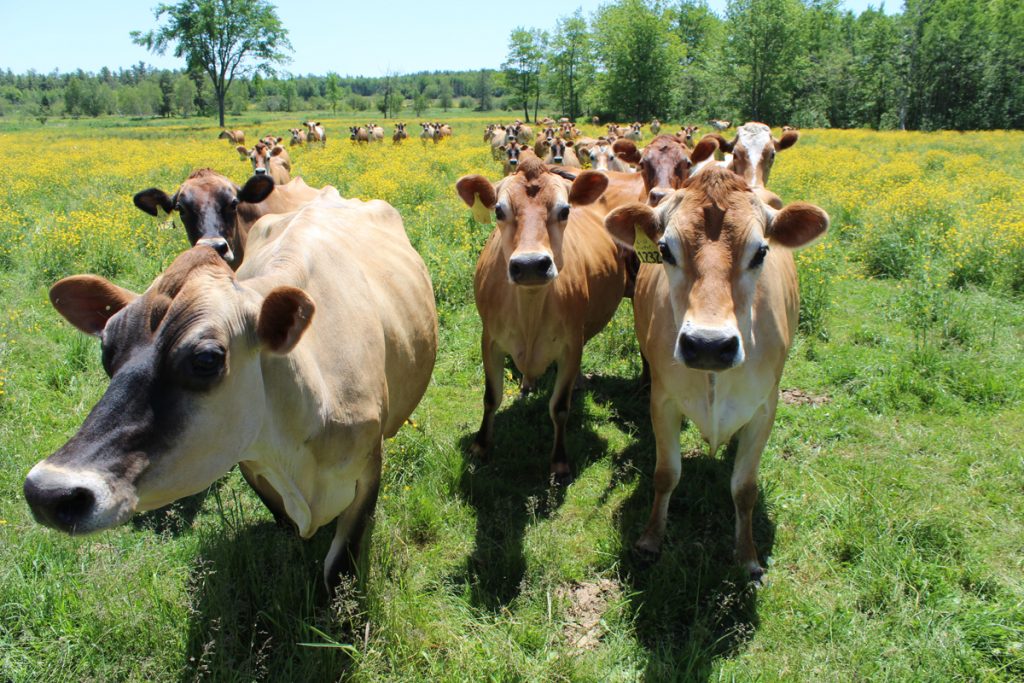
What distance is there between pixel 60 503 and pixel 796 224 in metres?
3.07

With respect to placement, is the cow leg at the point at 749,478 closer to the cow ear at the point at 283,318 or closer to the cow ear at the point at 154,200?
the cow ear at the point at 283,318

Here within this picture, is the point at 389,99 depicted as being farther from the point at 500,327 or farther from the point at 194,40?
the point at 500,327

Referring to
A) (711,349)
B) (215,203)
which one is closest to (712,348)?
(711,349)

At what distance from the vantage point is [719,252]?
2918mm

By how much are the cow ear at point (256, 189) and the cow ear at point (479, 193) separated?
1954 mm

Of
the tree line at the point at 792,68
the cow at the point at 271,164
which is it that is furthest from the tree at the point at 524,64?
the cow at the point at 271,164

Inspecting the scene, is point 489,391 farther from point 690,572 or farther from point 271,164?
point 271,164

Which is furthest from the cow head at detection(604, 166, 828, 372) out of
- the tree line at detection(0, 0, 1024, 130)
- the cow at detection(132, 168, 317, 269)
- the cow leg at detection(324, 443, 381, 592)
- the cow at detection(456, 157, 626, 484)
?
the tree line at detection(0, 0, 1024, 130)

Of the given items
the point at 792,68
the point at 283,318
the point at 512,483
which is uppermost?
the point at 792,68

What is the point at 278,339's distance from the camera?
7.27ft

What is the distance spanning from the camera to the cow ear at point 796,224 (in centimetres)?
303

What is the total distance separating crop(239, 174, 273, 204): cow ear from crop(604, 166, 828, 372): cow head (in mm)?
3997

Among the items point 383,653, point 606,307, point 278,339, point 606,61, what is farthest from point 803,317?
point 606,61

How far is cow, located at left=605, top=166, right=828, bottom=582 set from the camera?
2820 millimetres
